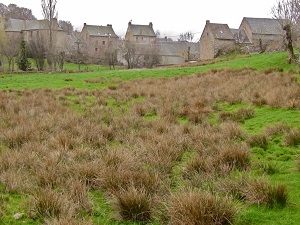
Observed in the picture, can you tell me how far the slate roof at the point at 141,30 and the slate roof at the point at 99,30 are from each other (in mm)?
6029

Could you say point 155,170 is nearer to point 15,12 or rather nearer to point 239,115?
point 239,115

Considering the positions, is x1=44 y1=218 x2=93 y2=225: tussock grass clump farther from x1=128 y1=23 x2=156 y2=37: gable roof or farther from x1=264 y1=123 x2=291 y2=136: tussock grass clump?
x1=128 y1=23 x2=156 y2=37: gable roof

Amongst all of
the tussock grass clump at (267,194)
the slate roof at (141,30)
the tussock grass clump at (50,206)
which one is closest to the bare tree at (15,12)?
the slate roof at (141,30)

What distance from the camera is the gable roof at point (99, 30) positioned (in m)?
87.0

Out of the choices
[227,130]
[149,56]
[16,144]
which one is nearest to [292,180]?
[227,130]

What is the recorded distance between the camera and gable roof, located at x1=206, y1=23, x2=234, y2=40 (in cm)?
6084

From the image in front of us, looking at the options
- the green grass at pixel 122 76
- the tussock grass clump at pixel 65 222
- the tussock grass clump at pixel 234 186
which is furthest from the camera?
the green grass at pixel 122 76

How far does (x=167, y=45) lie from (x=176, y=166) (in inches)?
3057

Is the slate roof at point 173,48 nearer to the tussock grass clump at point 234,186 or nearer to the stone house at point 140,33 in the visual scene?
the stone house at point 140,33

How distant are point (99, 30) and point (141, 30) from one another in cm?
1142

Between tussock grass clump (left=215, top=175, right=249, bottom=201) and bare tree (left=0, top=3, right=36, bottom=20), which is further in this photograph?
bare tree (left=0, top=3, right=36, bottom=20)

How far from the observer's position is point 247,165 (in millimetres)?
5195

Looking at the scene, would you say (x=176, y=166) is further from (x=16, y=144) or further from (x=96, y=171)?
(x=16, y=144)

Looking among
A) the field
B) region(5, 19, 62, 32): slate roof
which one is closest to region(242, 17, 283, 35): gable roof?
region(5, 19, 62, 32): slate roof
